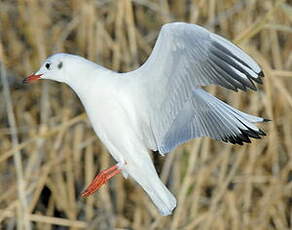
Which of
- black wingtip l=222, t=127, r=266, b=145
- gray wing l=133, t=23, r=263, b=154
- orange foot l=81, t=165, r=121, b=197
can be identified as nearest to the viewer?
gray wing l=133, t=23, r=263, b=154

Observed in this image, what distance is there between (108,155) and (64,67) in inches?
28.5

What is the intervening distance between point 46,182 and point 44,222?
148 mm

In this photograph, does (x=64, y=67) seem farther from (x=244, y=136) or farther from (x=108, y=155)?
(x=108, y=155)

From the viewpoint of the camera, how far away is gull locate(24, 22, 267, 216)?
89.7 inches

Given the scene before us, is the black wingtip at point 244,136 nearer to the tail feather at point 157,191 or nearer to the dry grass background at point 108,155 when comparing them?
the tail feather at point 157,191

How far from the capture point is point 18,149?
301cm

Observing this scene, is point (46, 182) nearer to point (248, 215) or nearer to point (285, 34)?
point (248, 215)

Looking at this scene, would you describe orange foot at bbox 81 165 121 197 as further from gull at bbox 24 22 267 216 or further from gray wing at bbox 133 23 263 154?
gray wing at bbox 133 23 263 154

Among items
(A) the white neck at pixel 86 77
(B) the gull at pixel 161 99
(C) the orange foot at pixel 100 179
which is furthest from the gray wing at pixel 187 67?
(C) the orange foot at pixel 100 179

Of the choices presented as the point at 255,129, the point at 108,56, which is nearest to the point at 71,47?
the point at 108,56

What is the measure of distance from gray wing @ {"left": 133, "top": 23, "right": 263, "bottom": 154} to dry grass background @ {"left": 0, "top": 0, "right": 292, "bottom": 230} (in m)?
0.73

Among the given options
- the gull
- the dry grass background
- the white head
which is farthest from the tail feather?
the dry grass background

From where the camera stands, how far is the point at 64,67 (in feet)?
8.20

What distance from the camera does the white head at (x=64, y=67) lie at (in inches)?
97.4
